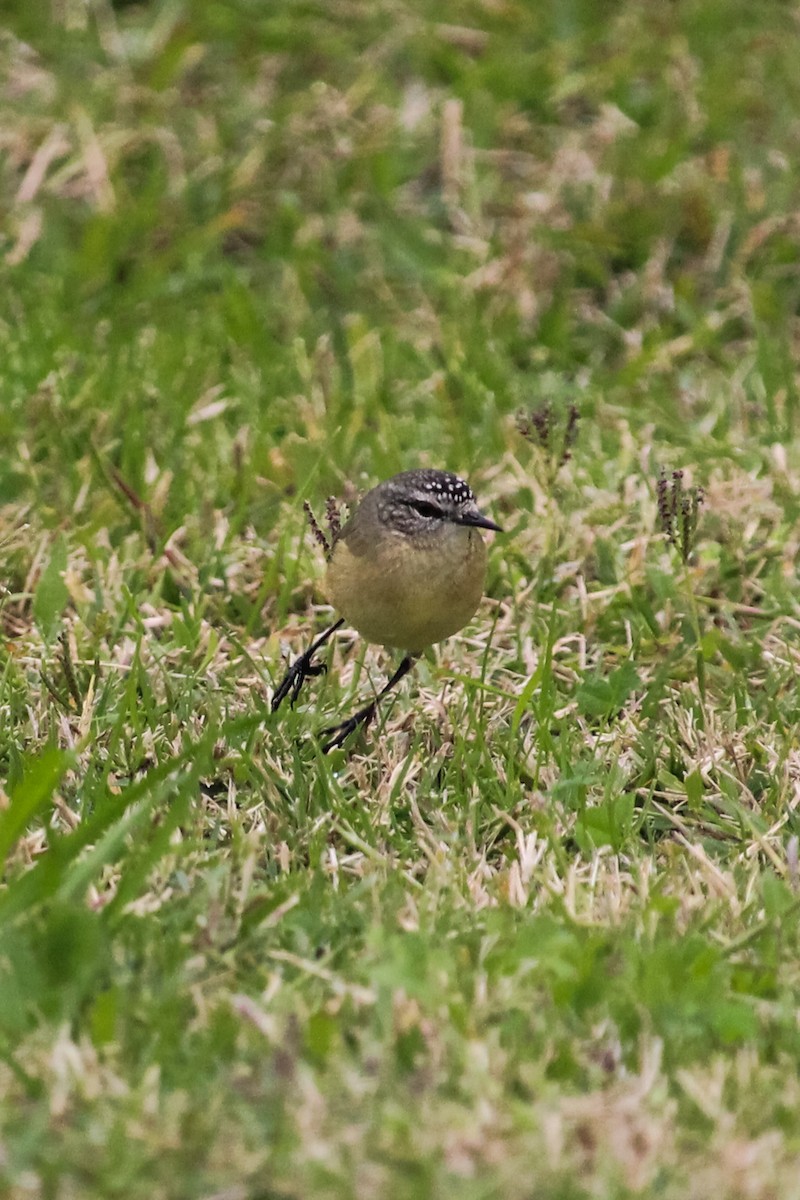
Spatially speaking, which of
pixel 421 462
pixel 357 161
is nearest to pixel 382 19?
pixel 357 161

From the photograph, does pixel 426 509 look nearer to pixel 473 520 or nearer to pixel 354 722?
pixel 473 520

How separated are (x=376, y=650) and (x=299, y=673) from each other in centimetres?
Answer: 54

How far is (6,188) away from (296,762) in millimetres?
4714

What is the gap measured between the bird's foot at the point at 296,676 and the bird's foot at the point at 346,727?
16cm

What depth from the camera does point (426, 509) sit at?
204 inches

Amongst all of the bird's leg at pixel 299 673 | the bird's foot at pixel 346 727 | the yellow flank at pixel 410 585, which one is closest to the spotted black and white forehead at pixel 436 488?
the yellow flank at pixel 410 585

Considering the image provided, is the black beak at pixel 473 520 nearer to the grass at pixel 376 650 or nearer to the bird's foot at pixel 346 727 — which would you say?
the grass at pixel 376 650

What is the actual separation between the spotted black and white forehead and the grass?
32cm

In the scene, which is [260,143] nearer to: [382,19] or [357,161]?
[357,161]

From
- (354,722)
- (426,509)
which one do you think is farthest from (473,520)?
(354,722)

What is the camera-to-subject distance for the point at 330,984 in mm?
3795

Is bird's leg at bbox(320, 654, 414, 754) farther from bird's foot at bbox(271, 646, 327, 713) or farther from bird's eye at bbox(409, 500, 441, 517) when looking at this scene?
bird's eye at bbox(409, 500, 441, 517)

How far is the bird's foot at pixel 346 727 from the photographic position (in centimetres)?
506

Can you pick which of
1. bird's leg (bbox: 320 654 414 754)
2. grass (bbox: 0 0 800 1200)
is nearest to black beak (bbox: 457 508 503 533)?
grass (bbox: 0 0 800 1200)
